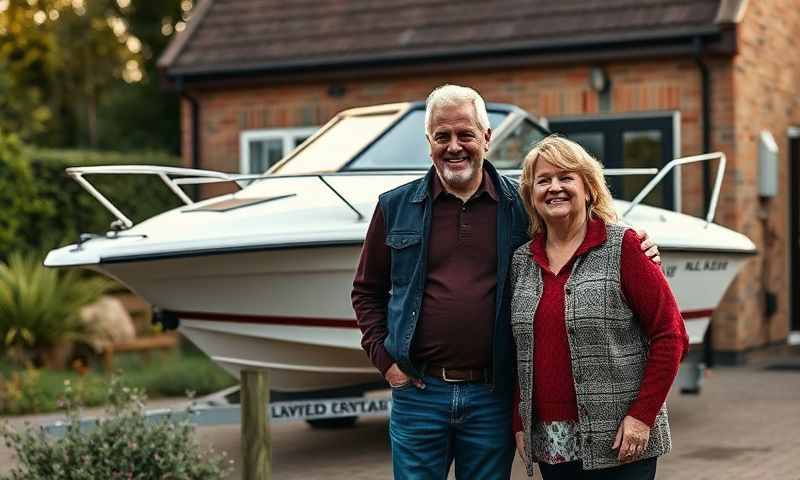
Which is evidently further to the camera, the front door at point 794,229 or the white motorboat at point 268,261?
the front door at point 794,229

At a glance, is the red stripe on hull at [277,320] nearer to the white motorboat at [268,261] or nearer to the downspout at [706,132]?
the white motorboat at [268,261]

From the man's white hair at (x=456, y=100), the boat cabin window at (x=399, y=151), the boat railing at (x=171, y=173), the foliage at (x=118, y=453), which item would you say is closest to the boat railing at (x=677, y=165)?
the boat cabin window at (x=399, y=151)

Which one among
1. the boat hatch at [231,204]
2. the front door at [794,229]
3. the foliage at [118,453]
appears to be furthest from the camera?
the front door at [794,229]

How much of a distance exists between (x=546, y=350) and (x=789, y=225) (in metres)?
11.3

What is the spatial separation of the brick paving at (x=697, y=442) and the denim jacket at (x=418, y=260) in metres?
3.38

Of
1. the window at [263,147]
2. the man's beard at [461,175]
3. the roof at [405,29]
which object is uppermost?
the roof at [405,29]

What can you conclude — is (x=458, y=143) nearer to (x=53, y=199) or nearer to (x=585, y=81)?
(x=585, y=81)

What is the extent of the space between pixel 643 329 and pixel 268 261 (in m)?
3.87

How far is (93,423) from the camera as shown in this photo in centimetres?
690

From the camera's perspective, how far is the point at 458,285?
427 centimetres

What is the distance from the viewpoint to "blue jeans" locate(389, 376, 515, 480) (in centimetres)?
427

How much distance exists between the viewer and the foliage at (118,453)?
613cm

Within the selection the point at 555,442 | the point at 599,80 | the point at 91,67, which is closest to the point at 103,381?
the point at 599,80

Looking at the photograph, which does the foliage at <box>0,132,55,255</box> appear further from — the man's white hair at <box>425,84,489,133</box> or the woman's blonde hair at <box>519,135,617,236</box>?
the woman's blonde hair at <box>519,135,617,236</box>
